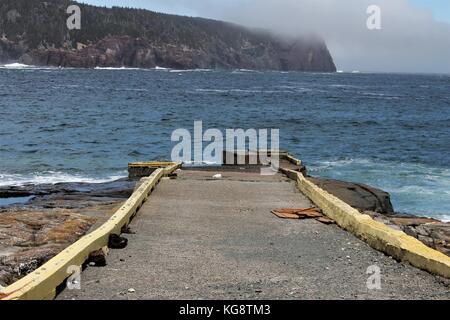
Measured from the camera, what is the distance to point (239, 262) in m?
6.88

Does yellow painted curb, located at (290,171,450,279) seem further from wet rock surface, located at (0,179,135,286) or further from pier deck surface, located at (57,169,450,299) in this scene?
wet rock surface, located at (0,179,135,286)

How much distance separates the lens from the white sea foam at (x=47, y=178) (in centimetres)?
2080

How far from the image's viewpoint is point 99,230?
24.7 feet

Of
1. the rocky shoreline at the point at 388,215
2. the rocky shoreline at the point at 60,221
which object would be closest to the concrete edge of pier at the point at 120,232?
the rocky shoreline at the point at 60,221

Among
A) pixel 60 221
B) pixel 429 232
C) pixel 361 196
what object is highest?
pixel 60 221

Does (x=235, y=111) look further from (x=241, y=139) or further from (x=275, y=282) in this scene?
(x=275, y=282)

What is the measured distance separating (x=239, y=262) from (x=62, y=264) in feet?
6.50

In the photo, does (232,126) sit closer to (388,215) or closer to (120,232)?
(388,215)

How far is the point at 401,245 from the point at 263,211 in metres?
3.58
